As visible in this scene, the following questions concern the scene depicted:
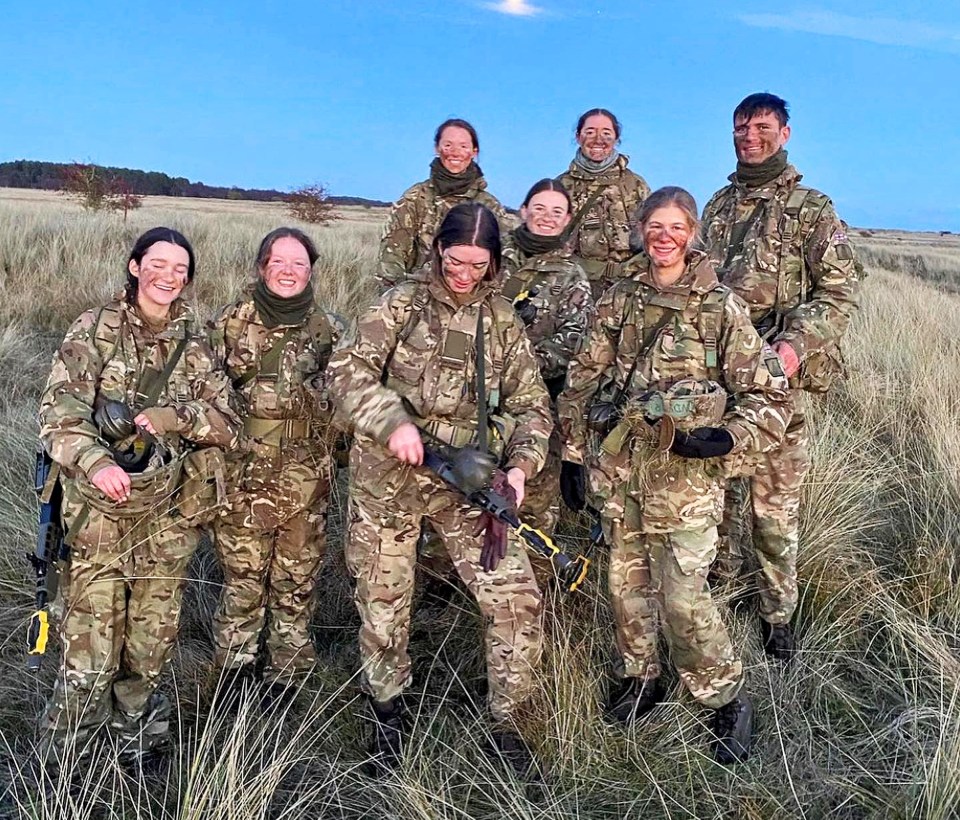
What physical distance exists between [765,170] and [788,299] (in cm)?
66

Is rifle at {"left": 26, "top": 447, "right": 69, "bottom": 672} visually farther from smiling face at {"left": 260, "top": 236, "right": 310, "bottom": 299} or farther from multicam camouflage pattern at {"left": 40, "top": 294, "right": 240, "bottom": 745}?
smiling face at {"left": 260, "top": 236, "right": 310, "bottom": 299}

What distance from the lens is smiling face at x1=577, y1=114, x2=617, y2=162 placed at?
5.13 meters

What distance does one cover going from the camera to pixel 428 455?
3.12 metres

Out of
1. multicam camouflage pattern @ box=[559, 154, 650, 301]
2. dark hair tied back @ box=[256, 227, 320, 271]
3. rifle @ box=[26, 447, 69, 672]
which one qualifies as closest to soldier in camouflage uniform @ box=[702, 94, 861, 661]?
multicam camouflage pattern @ box=[559, 154, 650, 301]

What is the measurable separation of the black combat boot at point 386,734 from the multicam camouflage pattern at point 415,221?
113 inches

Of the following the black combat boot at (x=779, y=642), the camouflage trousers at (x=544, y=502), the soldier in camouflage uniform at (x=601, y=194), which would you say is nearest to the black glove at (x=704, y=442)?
the camouflage trousers at (x=544, y=502)

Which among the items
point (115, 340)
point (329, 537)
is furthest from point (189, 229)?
point (115, 340)

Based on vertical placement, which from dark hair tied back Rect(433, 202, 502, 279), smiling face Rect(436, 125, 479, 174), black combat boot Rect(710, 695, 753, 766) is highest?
smiling face Rect(436, 125, 479, 174)

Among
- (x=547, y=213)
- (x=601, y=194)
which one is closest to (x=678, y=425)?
(x=547, y=213)

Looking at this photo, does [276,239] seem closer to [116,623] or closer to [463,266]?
[463,266]

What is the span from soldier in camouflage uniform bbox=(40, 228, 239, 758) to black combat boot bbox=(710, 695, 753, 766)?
234 cm

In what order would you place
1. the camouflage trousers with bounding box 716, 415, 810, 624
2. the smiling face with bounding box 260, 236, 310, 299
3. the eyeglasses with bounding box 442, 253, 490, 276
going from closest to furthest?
the eyeglasses with bounding box 442, 253, 490, 276, the smiling face with bounding box 260, 236, 310, 299, the camouflage trousers with bounding box 716, 415, 810, 624

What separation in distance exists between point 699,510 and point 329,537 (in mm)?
2544

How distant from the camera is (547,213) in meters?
4.09
